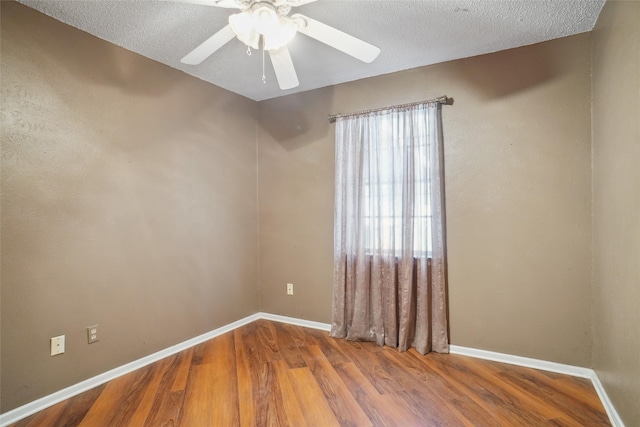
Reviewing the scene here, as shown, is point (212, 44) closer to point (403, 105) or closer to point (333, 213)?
point (403, 105)

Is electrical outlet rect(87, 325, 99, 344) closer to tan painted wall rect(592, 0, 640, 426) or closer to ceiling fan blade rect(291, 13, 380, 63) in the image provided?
ceiling fan blade rect(291, 13, 380, 63)

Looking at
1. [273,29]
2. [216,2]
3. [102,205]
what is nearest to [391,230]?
[273,29]

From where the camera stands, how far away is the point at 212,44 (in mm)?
1771

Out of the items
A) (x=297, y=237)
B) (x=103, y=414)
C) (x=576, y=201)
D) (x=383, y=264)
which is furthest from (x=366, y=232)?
(x=103, y=414)

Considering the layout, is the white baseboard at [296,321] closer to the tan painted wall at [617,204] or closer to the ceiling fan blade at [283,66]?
the tan painted wall at [617,204]

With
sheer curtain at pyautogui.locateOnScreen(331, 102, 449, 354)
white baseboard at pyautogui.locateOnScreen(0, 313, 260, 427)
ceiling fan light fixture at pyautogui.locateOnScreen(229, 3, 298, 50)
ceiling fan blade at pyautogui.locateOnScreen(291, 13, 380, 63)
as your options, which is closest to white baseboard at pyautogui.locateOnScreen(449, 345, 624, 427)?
sheer curtain at pyautogui.locateOnScreen(331, 102, 449, 354)

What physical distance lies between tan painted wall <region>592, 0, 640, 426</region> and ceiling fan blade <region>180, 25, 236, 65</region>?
188 centimetres

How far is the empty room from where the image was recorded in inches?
69.2

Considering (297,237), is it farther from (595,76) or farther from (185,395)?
(595,76)

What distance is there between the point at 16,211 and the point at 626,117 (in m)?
3.20

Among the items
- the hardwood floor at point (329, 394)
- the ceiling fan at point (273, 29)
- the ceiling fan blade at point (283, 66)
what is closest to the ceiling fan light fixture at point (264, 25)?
the ceiling fan at point (273, 29)

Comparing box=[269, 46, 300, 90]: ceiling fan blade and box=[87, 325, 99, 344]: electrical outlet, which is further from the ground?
box=[269, 46, 300, 90]: ceiling fan blade

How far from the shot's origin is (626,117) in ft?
5.01

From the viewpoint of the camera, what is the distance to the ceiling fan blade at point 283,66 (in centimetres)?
182
